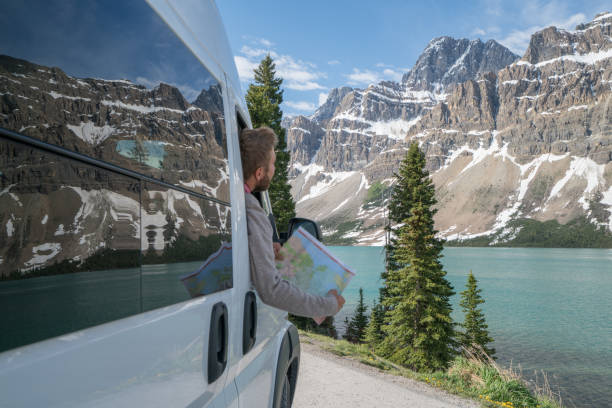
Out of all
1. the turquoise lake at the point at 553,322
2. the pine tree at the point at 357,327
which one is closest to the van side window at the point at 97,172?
the turquoise lake at the point at 553,322

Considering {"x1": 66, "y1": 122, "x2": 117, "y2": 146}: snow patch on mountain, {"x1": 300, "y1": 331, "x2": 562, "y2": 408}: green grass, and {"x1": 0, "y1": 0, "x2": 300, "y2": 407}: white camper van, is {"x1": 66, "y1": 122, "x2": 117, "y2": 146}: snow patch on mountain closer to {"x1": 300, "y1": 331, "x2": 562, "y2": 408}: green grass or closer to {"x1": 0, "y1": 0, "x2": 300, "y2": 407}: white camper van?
{"x1": 0, "y1": 0, "x2": 300, "y2": 407}: white camper van

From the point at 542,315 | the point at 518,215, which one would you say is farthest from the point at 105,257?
the point at 518,215

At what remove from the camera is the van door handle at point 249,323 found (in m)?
1.83

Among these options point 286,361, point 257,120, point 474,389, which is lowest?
point 474,389

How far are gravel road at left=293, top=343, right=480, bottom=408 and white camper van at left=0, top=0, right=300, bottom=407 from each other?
14.0 ft

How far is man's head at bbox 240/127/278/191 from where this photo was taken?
2.09 m

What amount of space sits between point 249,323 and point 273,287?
0.69ft

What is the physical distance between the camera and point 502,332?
3662 cm

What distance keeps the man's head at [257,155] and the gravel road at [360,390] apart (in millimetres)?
4152

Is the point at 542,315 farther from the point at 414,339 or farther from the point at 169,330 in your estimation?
the point at 169,330

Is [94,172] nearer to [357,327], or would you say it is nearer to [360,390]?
[360,390]

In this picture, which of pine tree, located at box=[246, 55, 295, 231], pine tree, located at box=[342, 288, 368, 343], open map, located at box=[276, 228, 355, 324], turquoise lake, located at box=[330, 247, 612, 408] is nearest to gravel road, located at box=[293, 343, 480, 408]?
turquoise lake, located at box=[330, 247, 612, 408]

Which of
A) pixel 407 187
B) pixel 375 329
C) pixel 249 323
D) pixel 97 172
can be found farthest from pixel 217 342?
pixel 375 329

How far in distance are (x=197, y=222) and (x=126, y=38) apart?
2.12 feet
